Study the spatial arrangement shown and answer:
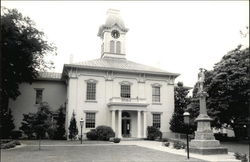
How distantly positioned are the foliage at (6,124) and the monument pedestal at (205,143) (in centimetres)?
2201

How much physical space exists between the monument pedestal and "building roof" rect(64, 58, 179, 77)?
1746 centimetres

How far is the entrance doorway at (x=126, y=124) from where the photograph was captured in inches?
1389

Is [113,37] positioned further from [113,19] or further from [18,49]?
[18,49]

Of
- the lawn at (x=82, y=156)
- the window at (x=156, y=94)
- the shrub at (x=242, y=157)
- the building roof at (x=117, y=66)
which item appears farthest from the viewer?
the window at (x=156, y=94)

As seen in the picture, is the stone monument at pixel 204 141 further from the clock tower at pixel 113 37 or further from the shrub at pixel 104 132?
the clock tower at pixel 113 37

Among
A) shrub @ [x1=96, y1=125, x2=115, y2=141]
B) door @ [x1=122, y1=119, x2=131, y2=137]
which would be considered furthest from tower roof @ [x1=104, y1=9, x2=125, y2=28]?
shrub @ [x1=96, y1=125, x2=115, y2=141]

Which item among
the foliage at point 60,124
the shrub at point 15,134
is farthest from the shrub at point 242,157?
the shrub at point 15,134

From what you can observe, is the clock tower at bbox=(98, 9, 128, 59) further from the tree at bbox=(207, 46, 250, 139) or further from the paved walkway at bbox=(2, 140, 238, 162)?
the paved walkway at bbox=(2, 140, 238, 162)

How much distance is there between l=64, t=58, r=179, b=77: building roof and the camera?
34625 mm

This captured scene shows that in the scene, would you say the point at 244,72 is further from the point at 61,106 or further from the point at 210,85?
the point at 61,106

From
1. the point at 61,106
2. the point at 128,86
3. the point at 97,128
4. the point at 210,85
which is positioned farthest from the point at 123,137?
the point at 210,85

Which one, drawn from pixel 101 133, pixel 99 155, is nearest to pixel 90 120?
pixel 101 133

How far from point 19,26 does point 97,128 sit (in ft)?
43.9

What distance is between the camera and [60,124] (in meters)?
34.4
